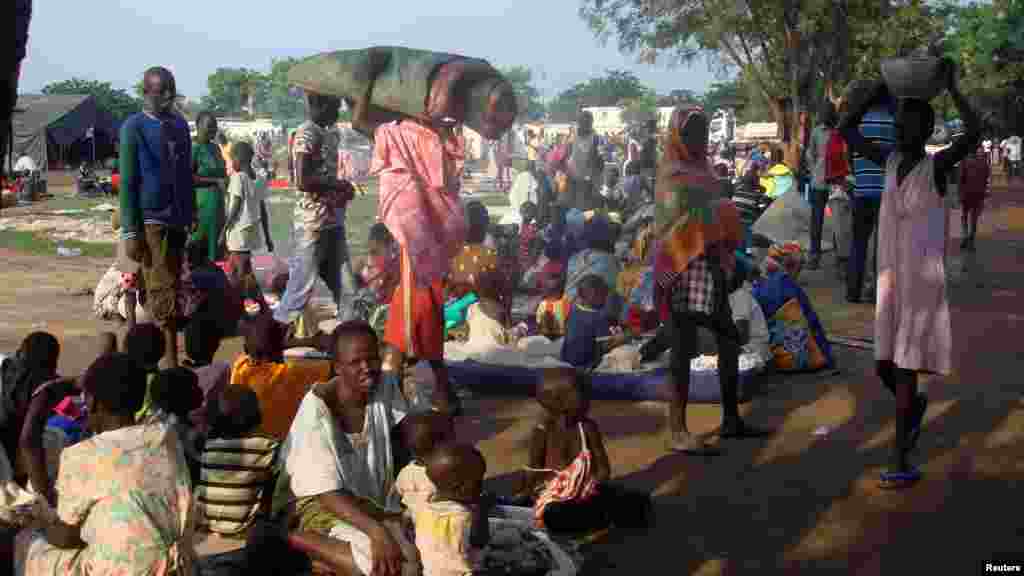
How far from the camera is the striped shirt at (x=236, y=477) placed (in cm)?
421

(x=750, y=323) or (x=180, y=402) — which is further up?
(x=180, y=402)

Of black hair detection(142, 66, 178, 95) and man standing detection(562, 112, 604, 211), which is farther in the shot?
man standing detection(562, 112, 604, 211)

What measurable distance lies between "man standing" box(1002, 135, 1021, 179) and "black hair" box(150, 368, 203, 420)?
41.4 meters

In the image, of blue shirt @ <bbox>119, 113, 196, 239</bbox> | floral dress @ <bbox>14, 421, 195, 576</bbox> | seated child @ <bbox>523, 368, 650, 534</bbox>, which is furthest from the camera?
blue shirt @ <bbox>119, 113, 196, 239</bbox>

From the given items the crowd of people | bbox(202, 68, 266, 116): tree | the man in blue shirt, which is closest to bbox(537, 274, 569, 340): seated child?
the crowd of people

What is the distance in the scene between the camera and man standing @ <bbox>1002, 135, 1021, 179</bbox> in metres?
41.8

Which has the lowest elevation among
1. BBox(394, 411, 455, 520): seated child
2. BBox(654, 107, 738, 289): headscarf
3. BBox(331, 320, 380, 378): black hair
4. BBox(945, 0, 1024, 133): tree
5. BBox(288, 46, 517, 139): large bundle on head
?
BBox(394, 411, 455, 520): seated child

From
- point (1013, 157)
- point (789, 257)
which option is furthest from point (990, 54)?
point (789, 257)

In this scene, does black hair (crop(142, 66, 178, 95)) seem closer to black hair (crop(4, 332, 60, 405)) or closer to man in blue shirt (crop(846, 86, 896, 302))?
black hair (crop(4, 332, 60, 405))

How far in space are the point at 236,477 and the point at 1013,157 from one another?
43.7 meters

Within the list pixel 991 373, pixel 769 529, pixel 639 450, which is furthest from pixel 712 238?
pixel 991 373

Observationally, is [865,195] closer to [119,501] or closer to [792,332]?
[792,332]

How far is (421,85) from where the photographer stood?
6461 millimetres

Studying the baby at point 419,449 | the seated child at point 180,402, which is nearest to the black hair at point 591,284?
the baby at point 419,449
